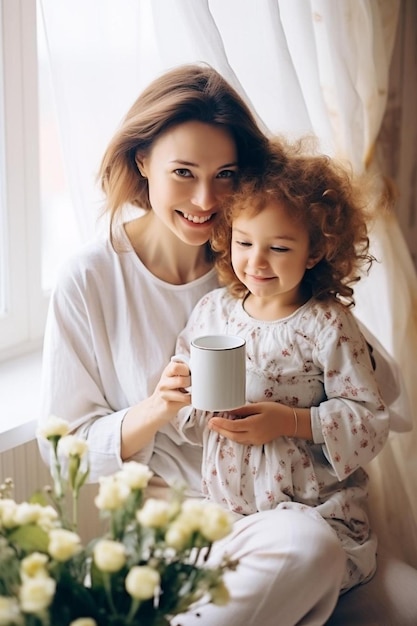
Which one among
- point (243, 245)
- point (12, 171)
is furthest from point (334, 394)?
point (12, 171)

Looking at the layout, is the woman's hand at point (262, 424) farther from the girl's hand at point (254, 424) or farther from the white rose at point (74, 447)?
the white rose at point (74, 447)

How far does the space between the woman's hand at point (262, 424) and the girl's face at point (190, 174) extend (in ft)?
1.12

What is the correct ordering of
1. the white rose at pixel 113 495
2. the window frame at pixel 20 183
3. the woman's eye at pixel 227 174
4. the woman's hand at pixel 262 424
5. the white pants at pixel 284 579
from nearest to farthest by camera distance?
the white rose at pixel 113 495 → the white pants at pixel 284 579 → the woman's hand at pixel 262 424 → the woman's eye at pixel 227 174 → the window frame at pixel 20 183

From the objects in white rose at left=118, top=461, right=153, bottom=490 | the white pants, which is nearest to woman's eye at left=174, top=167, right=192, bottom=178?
the white pants

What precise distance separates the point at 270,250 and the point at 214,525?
71 cm

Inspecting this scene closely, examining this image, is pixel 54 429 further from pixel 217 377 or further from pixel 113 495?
pixel 217 377

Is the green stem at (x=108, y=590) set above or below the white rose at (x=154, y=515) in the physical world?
below

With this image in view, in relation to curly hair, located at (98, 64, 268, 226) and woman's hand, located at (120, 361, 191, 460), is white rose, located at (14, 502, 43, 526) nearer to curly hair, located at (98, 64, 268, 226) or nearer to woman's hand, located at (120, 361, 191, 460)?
woman's hand, located at (120, 361, 191, 460)

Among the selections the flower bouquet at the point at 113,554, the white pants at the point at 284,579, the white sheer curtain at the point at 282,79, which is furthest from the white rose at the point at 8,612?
the white sheer curtain at the point at 282,79

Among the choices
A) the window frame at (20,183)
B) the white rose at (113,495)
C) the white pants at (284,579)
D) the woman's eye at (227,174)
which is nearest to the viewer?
the white rose at (113,495)

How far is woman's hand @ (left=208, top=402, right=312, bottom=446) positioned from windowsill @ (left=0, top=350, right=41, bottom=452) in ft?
1.36

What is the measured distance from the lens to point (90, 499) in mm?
1979

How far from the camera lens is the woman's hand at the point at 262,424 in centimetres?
157

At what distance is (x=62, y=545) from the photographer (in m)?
0.96
